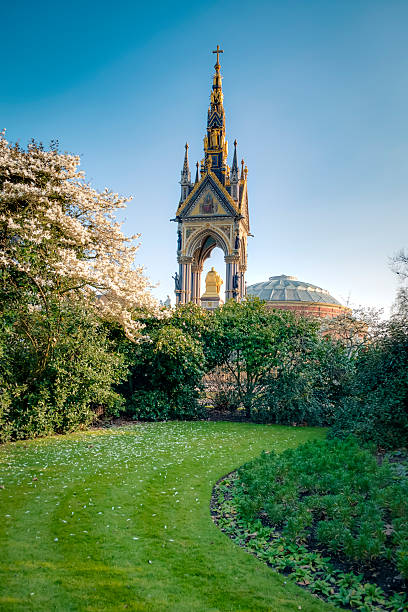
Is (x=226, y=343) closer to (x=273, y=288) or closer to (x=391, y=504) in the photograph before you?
(x=391, y=504)

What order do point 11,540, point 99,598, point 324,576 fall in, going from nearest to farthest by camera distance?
point 99,598 < point 324,576 < point 11,540

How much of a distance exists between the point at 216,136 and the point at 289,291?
20993 mm

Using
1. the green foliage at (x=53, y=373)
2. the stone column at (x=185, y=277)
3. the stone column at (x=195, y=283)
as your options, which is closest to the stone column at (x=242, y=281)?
the stone column at (x=195, y=283)

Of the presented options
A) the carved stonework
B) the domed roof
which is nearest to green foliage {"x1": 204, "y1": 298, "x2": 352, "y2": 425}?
the carved stonework

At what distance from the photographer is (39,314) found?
11.2 m

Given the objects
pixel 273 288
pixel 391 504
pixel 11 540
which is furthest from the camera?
pixel 273 288

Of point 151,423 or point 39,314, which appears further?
point 151,423

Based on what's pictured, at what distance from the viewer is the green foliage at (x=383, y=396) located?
973 centimetres

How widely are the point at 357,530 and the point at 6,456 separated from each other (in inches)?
266

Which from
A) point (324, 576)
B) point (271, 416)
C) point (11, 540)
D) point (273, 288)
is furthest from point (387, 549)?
point (273, 288)

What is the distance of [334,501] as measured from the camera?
5.68 metres

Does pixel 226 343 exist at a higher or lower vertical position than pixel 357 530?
higher

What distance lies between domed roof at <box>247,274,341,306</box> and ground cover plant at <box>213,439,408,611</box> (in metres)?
42.8

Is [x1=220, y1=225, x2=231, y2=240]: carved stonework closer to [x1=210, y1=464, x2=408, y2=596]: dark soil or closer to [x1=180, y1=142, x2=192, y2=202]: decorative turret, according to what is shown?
[x1=180, y1=142, x2=192, y2=202]: decorative turret
